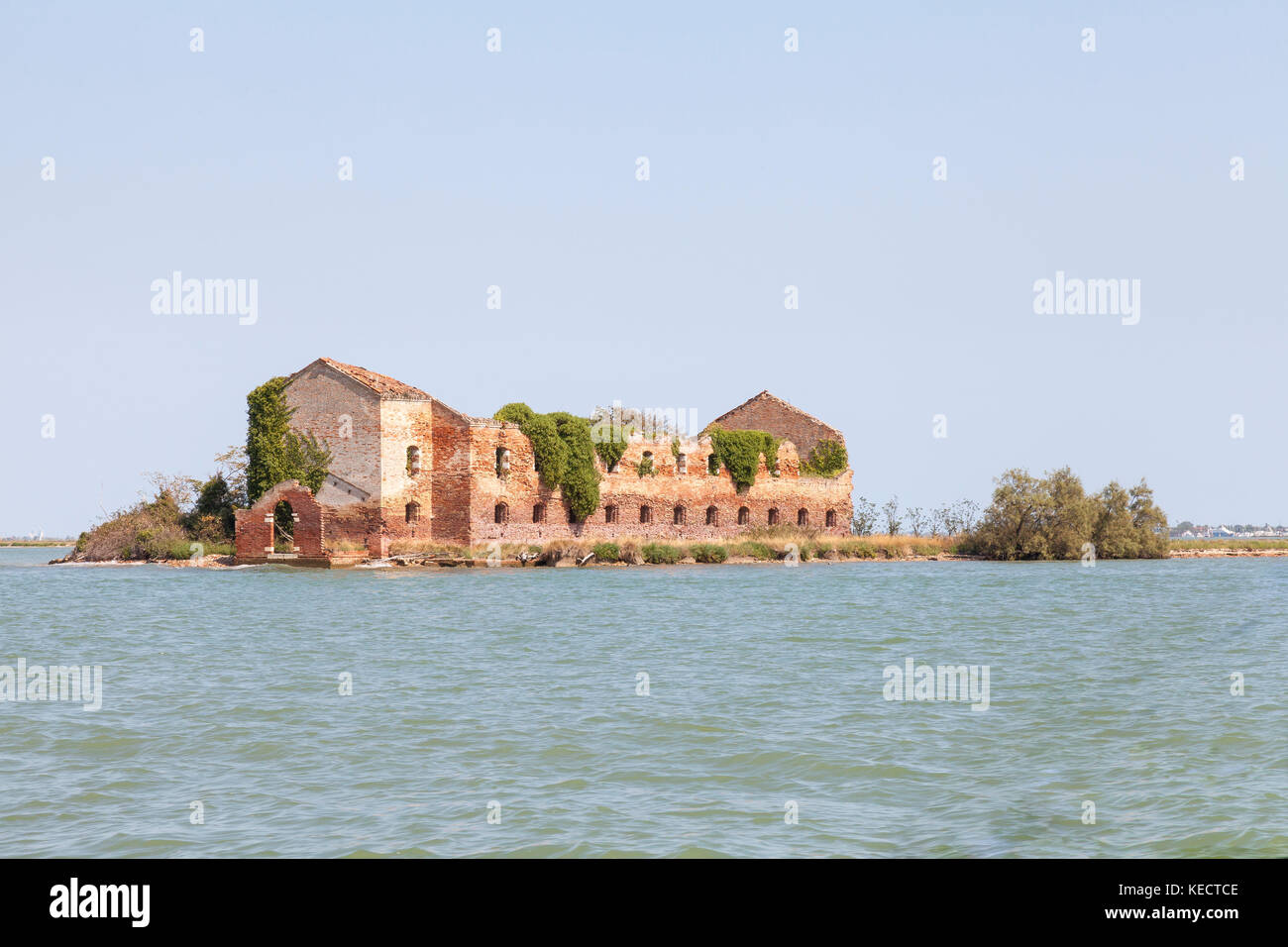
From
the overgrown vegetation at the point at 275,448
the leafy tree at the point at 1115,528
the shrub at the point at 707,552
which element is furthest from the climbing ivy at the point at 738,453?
the overgrown vegetation at the point at 275,448

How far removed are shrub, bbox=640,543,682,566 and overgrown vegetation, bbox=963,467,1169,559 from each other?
54.0 ft

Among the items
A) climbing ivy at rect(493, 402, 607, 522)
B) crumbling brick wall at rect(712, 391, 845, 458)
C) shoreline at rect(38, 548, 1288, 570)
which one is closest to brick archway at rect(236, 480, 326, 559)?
shoreline at rect(38, 548, 1288, 570)

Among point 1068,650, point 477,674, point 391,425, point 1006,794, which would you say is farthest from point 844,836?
point 391,425

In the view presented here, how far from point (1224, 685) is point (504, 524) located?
30216 millimetres

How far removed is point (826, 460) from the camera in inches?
2165

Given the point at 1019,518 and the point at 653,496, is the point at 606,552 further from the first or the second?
the point at 1019,518

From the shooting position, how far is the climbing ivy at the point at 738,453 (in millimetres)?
50688

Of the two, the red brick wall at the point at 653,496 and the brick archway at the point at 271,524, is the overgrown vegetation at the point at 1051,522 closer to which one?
the red brick wall at the point at 653,496

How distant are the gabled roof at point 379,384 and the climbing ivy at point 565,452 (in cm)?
303

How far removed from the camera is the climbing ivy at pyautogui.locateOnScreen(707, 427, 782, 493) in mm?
50688

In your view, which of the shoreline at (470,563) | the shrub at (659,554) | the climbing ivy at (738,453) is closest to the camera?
the shoreline at (470,563)

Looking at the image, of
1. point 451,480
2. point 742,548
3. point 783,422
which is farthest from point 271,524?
point 783,422

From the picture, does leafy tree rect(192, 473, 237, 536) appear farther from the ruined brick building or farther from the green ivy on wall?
the green ivy on wall
